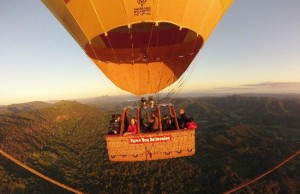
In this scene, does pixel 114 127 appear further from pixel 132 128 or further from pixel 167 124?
pixel 167 124

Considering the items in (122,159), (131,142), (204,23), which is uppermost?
(204,23)

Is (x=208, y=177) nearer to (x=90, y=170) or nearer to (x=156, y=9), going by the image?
(x=90, y=170)

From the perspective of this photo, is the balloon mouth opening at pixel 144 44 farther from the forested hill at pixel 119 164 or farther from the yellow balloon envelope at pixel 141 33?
the forested hill at pixel 119 164

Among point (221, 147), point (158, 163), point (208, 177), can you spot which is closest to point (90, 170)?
point (158, 163)

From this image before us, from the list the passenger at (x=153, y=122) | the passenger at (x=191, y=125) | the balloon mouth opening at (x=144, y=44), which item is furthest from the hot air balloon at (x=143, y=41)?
the passenger at (x=153, y=122)

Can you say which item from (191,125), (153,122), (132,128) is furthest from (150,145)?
(191,125)
